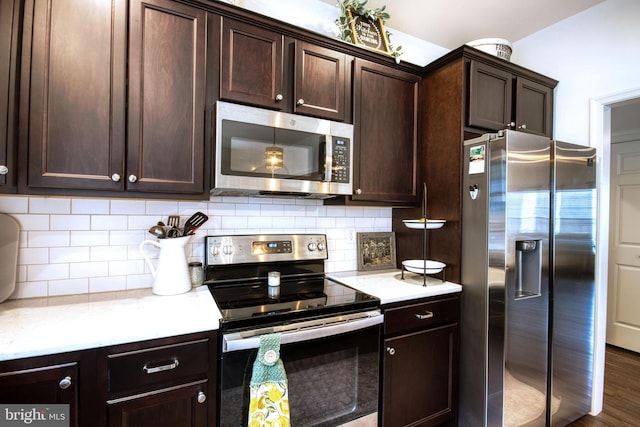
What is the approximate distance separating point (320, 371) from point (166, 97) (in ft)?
4.63

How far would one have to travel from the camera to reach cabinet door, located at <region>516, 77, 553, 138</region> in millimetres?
2110

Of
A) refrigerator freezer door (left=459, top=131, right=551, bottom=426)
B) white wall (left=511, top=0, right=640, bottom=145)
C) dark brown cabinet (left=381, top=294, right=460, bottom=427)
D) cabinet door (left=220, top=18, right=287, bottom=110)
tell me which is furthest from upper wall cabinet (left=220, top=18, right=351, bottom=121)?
white wall (left=511, top=0, right=640, bottom=145)

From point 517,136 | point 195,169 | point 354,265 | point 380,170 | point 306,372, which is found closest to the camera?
point 306,372

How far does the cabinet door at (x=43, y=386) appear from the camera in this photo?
0.93m

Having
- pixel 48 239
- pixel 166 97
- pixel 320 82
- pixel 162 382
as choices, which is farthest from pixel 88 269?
pixel 320 82

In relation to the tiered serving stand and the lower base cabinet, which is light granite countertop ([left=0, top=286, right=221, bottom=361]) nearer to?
the lower base cabinet

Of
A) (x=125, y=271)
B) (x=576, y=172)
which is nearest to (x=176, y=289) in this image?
(x=125, y=271)

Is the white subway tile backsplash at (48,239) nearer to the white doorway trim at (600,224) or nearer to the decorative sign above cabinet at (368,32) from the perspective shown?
the decorative sign above cabinet at (368,32)

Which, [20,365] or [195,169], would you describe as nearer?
[20,365]

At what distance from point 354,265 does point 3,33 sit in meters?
2.05

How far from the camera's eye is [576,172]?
1952mm

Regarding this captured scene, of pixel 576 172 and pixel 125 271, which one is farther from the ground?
pixel 576 172

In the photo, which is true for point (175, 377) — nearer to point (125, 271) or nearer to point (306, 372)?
point (306, 372)

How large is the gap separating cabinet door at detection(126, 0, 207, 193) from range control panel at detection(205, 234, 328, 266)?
0.41 m
